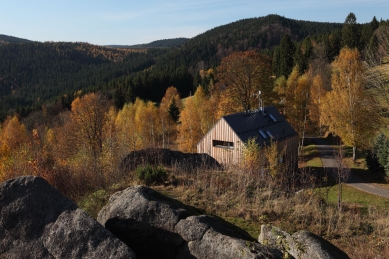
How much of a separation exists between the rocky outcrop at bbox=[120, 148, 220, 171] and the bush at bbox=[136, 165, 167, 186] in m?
1.32

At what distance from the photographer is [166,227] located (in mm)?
5219

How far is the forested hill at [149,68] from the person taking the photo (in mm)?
83812

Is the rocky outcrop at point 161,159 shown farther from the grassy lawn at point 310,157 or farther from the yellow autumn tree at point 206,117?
the yellow autumn tree at point 206,117

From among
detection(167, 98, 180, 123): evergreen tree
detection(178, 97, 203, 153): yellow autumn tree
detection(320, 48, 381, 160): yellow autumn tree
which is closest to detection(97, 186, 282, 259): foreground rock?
detection(320, 48, 381, 160): yellow autumn tree

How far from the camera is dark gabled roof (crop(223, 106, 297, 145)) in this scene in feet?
80.5

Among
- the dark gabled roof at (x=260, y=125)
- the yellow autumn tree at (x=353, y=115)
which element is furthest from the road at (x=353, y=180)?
the dark gabled roof at (x=260, y=125)

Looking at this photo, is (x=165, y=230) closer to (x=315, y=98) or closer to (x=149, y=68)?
(x=315, y=98)

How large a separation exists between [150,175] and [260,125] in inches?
640

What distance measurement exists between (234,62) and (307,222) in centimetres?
2546

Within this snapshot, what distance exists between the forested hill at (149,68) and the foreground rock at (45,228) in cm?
6298

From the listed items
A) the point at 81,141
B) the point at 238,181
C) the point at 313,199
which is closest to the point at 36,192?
the point at 238,181

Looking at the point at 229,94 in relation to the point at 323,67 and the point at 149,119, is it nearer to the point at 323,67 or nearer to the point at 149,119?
the point at 149,119

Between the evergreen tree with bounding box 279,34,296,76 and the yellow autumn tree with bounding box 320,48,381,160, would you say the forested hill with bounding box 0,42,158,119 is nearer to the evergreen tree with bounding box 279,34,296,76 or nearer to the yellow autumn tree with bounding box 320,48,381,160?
the evergreen tree with bounding box 279,34,296,76

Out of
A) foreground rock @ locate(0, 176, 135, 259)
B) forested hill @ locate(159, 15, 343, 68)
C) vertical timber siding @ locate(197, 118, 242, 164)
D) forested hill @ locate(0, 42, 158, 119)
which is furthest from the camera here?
forested hill @ locate(0, 42, 158, 119)
